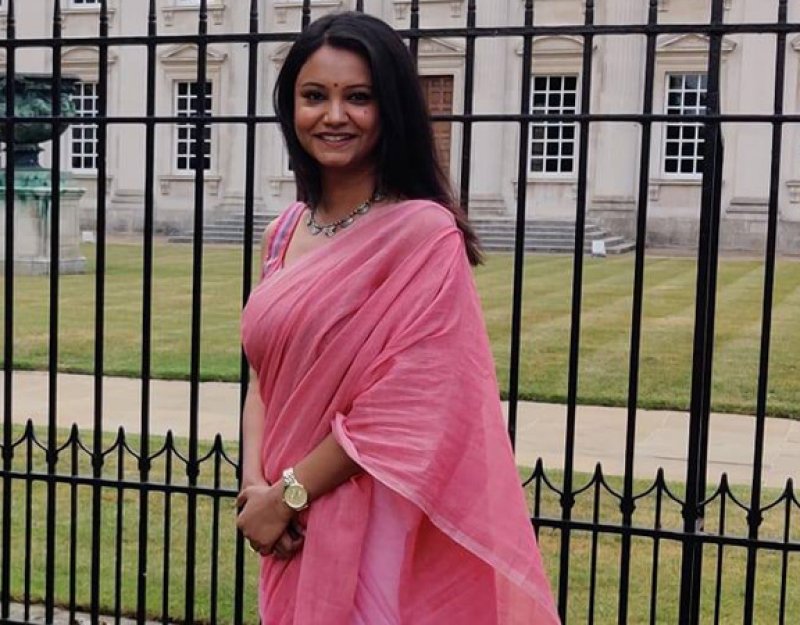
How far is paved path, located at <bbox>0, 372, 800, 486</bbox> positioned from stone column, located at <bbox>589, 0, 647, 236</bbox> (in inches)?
594

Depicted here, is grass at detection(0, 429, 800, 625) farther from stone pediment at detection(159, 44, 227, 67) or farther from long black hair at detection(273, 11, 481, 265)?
stone pediment at detection(159, 44, 227, 67)

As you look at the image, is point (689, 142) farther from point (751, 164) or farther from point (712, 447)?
point (712, 447)

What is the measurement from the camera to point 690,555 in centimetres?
364

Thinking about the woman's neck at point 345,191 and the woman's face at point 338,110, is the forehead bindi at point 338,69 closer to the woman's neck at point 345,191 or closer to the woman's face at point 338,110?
the woman's face at point 338,110

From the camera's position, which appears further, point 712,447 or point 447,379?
point 712,447

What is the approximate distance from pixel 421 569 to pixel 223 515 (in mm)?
4097

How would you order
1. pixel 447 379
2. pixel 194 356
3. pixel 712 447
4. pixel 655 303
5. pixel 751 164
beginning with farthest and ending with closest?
pixel 751 164
pixel 655 303
pixel 712 447
pixel 194 356
pixel 447 379

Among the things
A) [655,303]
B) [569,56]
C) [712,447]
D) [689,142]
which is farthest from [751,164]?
[712,447]

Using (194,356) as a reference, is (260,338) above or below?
above

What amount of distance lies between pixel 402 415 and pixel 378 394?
0.06m

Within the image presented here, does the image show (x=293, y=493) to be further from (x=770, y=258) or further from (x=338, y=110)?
(x=770, y=258)

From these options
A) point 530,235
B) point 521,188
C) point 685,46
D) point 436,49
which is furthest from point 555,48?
point 521,188

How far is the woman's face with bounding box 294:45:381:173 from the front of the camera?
2.41m

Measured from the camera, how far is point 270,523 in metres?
2.42
